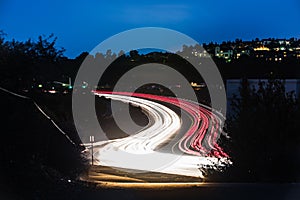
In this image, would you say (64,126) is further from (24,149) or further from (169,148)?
(169,148)

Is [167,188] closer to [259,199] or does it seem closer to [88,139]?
[259,199]

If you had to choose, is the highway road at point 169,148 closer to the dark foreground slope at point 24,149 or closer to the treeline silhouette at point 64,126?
the treeline silhouette at point 64,126

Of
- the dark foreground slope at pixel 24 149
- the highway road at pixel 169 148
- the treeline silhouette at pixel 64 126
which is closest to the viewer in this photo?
the dark foreground slope at pixel 24 149

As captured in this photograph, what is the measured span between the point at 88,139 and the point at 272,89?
16.2 metres

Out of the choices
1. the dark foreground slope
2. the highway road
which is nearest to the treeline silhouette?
the dark foreground slope

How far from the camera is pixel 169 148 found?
30.0 metres

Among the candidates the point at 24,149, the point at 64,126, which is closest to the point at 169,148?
the point at 64,126

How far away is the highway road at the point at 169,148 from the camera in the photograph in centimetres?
2261

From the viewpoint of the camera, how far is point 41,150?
8555 mm

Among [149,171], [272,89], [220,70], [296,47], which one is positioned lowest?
[149,171]

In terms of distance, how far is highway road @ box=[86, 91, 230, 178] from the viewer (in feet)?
74.2

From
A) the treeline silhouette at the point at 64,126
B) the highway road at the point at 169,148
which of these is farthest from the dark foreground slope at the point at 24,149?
the highway road at the point at 169,148

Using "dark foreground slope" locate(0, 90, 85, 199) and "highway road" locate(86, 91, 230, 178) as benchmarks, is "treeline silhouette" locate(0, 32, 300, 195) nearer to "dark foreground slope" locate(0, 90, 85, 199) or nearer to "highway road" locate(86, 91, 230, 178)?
"dark foreground slope" locate(0, 90, 85, 199)

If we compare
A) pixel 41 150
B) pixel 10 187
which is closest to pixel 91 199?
pixel 10 187
